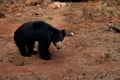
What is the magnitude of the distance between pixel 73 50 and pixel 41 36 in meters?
0.97

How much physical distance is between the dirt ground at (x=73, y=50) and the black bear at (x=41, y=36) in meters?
0.21

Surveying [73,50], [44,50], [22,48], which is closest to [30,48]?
[22,48]

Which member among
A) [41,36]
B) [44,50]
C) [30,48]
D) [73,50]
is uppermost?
[41,36]

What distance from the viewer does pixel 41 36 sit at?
720 cm

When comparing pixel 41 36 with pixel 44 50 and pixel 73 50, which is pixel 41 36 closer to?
pixel 44 50

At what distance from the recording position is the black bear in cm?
719

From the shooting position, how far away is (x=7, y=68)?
22.5 feet

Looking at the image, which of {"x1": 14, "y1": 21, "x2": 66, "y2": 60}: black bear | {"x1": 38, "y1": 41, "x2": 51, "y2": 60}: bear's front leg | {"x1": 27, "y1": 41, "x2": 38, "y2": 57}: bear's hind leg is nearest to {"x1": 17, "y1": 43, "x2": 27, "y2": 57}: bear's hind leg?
{"x1": 14, "y1": 21, "x2": 66, "y2": 60}: black bear

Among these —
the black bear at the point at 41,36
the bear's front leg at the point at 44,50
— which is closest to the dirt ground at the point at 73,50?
the bear's front leg at the point at 44,50

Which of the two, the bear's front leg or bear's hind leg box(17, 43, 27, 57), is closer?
the bear's front leg

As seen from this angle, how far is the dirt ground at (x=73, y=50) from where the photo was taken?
6.66 m

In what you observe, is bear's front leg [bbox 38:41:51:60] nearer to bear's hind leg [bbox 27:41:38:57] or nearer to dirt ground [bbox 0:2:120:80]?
dirt ground [bbox 0:2:120:80]

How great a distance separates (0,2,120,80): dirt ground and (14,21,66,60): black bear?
21cm

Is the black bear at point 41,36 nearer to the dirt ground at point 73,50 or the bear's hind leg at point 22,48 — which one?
the bear's hind leg at point 22,48
